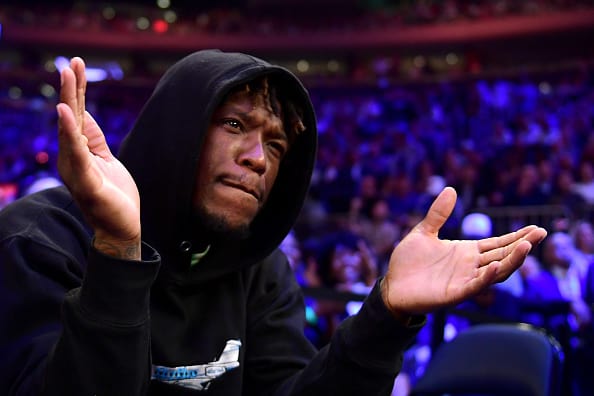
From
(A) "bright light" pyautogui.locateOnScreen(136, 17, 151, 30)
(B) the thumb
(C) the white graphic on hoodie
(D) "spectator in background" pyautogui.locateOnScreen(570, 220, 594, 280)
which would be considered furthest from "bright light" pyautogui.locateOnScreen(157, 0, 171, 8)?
(B) the thumb

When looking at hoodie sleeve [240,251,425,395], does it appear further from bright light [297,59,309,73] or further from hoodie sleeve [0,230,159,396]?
bright light [297,59,309,73]

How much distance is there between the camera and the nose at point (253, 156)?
160cm

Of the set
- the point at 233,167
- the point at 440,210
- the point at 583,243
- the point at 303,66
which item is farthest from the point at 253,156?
the point at 303,66

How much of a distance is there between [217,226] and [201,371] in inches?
12.4

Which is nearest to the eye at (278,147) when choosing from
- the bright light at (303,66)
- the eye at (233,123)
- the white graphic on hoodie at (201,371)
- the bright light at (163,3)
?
the eye at (233,123)

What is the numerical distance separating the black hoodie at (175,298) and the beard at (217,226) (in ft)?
0.10

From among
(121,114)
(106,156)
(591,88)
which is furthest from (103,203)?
(121,114)

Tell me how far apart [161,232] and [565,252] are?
4.74 meters

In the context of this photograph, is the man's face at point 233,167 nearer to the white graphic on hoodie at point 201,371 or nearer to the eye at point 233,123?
the eye at point 233,123

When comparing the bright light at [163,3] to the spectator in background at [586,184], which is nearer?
the spectator in background at [586,184]

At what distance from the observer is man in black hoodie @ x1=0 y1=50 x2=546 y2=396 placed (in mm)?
1155

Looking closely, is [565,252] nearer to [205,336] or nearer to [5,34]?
[205,336]

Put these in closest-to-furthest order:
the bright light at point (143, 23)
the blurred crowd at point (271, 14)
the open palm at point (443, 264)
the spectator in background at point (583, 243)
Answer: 1. the open palm at point (443, 264)
2. the spectator in background at point (583, 243)
3. the blurred crowd at point (271, 14)
4. the bright light at point (143, 23)

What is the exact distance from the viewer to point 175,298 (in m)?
1.60
